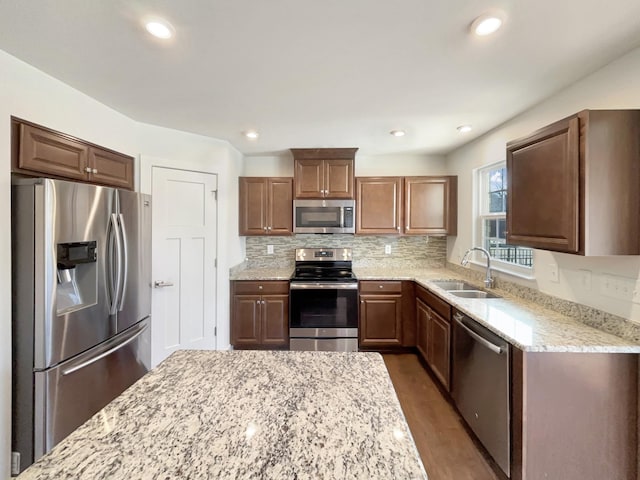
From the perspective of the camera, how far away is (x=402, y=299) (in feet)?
10.4

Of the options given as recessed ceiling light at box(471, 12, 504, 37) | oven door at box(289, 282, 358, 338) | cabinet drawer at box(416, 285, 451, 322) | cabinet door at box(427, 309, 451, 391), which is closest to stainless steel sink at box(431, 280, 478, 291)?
cabinet drawer at box(416, 285, 451, 322)

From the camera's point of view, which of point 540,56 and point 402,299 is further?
point 402,299

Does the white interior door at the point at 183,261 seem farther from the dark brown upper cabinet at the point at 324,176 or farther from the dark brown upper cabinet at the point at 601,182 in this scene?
the dark brown upper cabinet at the point at 601,182

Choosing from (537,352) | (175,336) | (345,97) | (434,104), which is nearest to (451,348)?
(537,352)

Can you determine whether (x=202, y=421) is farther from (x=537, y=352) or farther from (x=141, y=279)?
(x=141, y=279)

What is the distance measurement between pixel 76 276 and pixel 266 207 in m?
2.02

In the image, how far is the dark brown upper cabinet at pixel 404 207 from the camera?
11.2 ft

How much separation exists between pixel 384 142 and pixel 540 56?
1.63 meters

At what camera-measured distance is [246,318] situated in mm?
3146

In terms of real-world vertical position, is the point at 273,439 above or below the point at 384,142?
below

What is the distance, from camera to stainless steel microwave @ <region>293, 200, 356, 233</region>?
3344 mm

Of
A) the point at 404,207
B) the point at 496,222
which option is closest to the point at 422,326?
the point at 496,222

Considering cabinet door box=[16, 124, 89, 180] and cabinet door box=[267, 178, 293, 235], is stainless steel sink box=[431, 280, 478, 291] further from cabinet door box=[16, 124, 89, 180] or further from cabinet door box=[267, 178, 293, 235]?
cabinet door box=[16, 124, 89, 180]

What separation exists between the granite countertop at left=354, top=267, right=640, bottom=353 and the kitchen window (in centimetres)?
28
